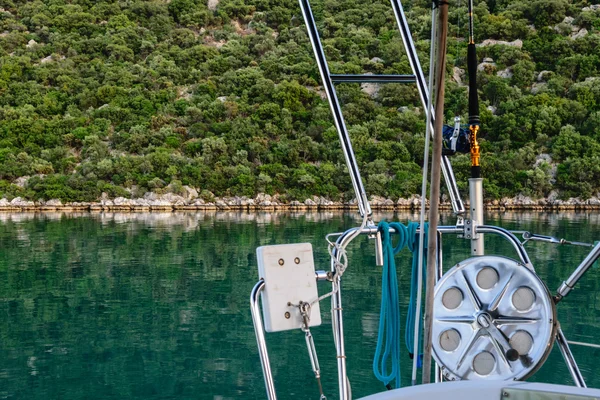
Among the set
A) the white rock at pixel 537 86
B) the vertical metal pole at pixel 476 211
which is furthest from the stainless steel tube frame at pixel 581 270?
the white rock at pixel 537 86

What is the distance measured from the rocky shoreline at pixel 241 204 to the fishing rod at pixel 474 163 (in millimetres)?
41850

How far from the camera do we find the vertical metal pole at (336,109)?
2.97 m

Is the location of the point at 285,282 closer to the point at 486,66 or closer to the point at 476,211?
the point at 476,211

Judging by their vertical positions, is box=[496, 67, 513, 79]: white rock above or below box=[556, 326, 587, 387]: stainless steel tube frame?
above

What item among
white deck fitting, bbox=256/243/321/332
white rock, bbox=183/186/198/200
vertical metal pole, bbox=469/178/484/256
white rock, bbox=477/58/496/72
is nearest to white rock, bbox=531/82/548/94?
white rock, bbox=477/58/496/72

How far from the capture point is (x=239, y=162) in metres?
53.6

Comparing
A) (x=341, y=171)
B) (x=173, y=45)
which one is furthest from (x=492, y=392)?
(x=173, y=45)

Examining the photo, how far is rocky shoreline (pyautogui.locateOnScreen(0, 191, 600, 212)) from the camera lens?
4609cm

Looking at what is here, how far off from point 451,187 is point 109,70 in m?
66.5

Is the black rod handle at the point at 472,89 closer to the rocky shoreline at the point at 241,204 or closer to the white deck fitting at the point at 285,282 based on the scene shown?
the white deck fitting at the point at 285,282

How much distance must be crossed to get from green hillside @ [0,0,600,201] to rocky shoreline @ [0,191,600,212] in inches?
33.6

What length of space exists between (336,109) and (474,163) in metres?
0.67

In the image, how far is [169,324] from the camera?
9.82 meters

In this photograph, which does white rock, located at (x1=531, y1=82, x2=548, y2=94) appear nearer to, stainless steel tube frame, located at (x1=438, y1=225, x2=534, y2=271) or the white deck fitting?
stainless steel tube frame, located at (x1=438, y1=225, x2=534, y2=271)
